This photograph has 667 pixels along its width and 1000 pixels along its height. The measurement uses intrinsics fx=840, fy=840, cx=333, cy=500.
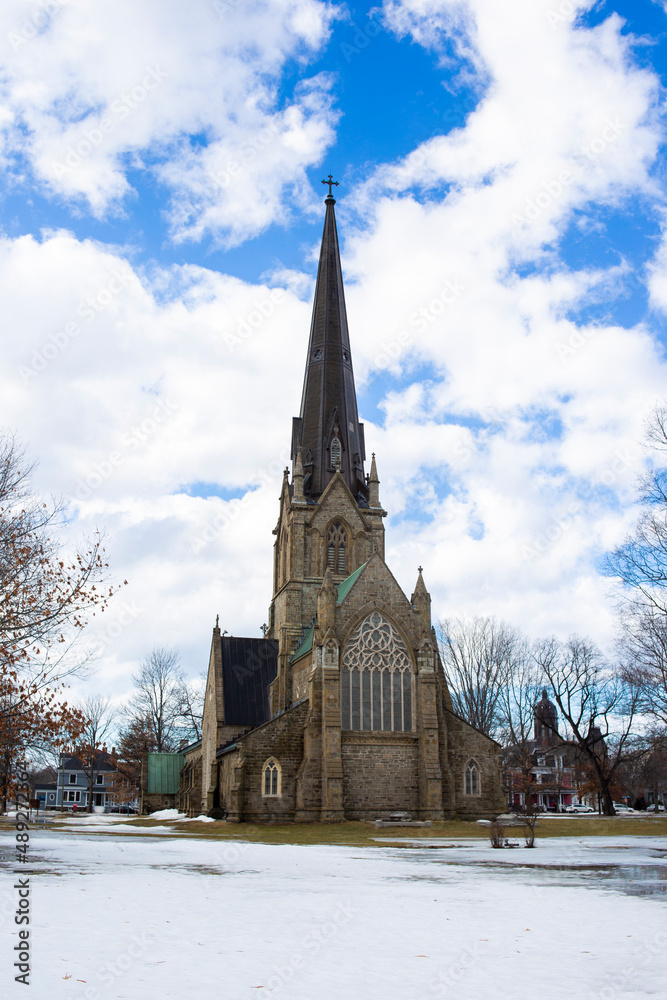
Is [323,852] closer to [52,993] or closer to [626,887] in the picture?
[626,887]

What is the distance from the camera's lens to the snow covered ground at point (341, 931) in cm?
677

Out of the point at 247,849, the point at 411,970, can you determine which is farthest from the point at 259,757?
the point at 411,970

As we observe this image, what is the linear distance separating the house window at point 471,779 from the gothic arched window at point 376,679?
3.69 metres

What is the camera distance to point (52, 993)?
20.6 feet

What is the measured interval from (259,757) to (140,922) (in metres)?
26.6

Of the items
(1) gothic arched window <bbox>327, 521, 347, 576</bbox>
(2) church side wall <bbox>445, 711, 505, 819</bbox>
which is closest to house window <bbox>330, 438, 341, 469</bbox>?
(1) gothic arched window <bbox>327, 521, 347, 576</bbox>

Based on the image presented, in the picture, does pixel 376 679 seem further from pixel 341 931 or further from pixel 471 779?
pixel 341 931

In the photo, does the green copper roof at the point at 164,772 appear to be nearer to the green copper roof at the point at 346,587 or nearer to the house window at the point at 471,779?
the green copper roof at the point at 346,587

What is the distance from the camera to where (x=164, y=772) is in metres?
53.5

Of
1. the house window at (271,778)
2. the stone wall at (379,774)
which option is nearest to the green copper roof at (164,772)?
the house window at (271,778)

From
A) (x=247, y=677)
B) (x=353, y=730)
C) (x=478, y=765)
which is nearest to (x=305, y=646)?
(x=247, y=677)

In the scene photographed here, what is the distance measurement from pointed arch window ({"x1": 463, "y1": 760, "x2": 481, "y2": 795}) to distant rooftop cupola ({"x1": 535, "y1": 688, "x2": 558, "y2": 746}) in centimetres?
1839

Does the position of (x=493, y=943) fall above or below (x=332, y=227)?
below

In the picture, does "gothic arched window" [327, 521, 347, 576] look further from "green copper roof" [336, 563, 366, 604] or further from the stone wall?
the stone wall
